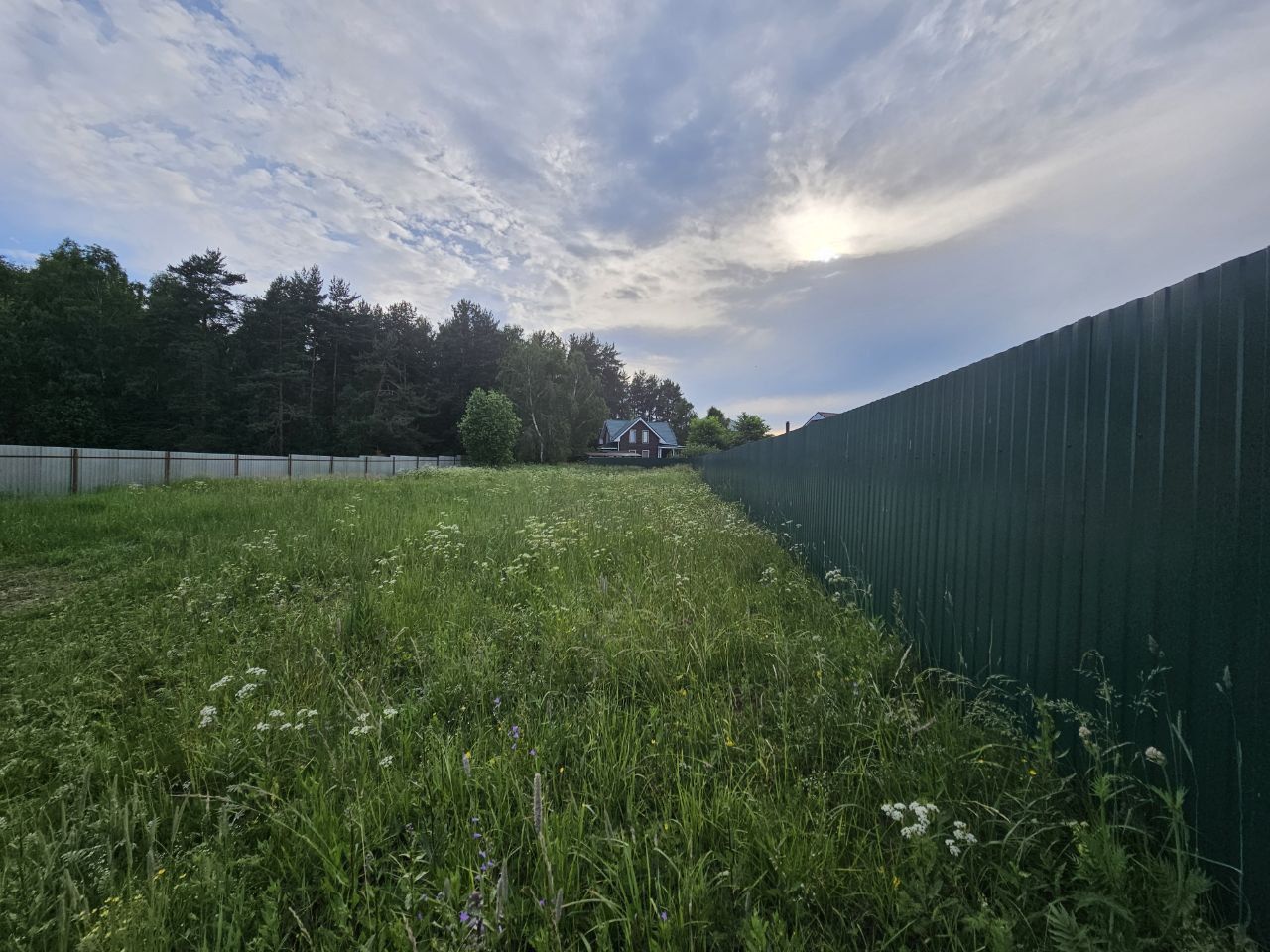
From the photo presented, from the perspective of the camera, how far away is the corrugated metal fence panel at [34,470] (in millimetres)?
10540

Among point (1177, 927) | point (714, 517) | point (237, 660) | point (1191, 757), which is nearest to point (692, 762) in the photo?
point (1177, 927)

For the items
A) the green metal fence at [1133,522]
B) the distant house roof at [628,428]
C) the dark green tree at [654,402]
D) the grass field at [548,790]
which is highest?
the dark green tree at [654,402]

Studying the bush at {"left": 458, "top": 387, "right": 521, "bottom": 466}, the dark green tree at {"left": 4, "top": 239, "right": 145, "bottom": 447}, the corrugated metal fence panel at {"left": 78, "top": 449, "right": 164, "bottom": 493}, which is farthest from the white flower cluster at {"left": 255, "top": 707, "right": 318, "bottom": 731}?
the dark green tree at {"left": 4, "top": 239, "right": 145, "bottom": 447}

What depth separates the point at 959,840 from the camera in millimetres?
1440

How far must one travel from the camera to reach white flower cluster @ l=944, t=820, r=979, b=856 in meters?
1.29

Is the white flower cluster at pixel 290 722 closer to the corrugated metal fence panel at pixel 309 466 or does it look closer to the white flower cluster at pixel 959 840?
the white flower cluster at pixel 959 840

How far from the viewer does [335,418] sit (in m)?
34.8

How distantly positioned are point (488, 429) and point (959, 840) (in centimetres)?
3198

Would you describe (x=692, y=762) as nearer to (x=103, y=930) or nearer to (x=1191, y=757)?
(x=1191, y=757)

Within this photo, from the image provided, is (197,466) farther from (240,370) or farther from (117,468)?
(240,370)

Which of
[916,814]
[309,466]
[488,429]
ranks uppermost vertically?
[488,429]

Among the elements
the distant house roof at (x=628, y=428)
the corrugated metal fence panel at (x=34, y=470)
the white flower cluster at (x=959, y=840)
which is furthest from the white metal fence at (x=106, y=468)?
the distant house roof at (x=628, y=428)

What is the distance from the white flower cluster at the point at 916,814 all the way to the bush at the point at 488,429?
31.7 m

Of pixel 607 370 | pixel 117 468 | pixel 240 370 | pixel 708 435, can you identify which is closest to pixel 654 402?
pixel 607 370
